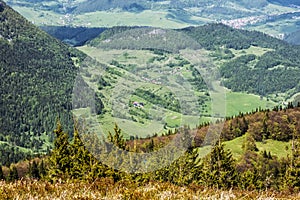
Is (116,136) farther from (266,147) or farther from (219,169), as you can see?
(266,147)

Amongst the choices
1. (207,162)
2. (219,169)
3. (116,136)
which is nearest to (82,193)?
(116,136)

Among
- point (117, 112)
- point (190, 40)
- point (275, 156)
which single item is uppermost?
point (190, 40)

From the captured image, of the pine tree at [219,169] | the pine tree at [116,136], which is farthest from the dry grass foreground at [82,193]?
the pine tree at [219,169]

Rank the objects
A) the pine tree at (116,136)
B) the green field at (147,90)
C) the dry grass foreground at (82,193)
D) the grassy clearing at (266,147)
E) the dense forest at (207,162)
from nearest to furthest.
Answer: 1. the dry grass foreground at (82,193)
2. the green field at (147,90)
3. the pine tree at (116,136)
4. the dense forest at (207,162)
5. the grassy clearing at (266,147)

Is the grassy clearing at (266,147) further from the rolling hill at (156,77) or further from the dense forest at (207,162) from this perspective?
the rolling hill at (156,77)

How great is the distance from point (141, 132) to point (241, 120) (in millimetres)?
97953

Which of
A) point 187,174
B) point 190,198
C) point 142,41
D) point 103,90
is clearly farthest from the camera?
point 187,174

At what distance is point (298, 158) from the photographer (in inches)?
2389

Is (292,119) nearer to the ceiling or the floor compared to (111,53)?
nearer to the floor

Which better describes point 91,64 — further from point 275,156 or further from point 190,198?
point 275,156

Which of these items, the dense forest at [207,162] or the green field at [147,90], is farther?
the dense forest at [207,162]

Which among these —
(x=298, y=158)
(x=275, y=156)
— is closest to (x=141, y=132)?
(x=298, y=158)

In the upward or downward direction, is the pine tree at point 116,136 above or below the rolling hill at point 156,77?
below

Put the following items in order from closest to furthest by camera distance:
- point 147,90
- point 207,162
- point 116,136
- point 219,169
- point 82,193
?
1. point 82,193
2. point 147,90
3. point 116,136
4. point 219,169
5. point 207,162
